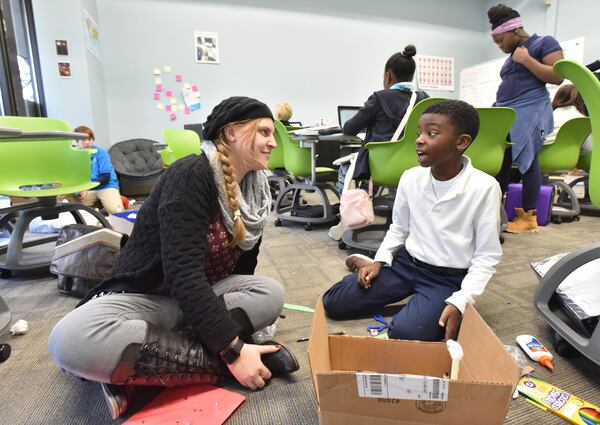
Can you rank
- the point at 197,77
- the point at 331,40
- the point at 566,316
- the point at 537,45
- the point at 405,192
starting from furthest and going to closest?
1. the point at 331,40
2. the point at 197,77
3. the point at 537,45
4. the point at 405,192
5. the point at 566,316

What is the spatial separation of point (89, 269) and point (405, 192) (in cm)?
124

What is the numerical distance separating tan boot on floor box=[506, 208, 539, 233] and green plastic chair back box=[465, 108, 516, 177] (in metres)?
0.73

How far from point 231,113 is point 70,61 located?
3.69 meters

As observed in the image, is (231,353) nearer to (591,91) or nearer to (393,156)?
(591,91)

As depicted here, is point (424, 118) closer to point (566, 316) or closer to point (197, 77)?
point (566, 316)

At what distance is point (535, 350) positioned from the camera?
1.00 m

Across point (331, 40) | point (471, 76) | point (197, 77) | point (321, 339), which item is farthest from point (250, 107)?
point (471, 76)

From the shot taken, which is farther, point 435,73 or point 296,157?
point 435,73

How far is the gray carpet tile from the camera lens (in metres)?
0.82

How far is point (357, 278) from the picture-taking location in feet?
4.14

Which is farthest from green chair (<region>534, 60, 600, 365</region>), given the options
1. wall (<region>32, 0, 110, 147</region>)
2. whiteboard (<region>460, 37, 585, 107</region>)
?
→ whiteboard (<region>460, 37, 585, 107</region>)

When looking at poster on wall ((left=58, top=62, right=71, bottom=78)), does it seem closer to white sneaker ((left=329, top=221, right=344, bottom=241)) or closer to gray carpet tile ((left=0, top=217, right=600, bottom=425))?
gray carpet tile ((left=0, top=217, right=600, bottom=425))

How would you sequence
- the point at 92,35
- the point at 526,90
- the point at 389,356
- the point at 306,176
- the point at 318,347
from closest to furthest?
1. the point at 318,347
2. the point at 389,356
3. the point at 526,90
4. the point at 306,176
5. the point at 92,35

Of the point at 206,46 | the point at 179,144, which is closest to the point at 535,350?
the point at 179,144
